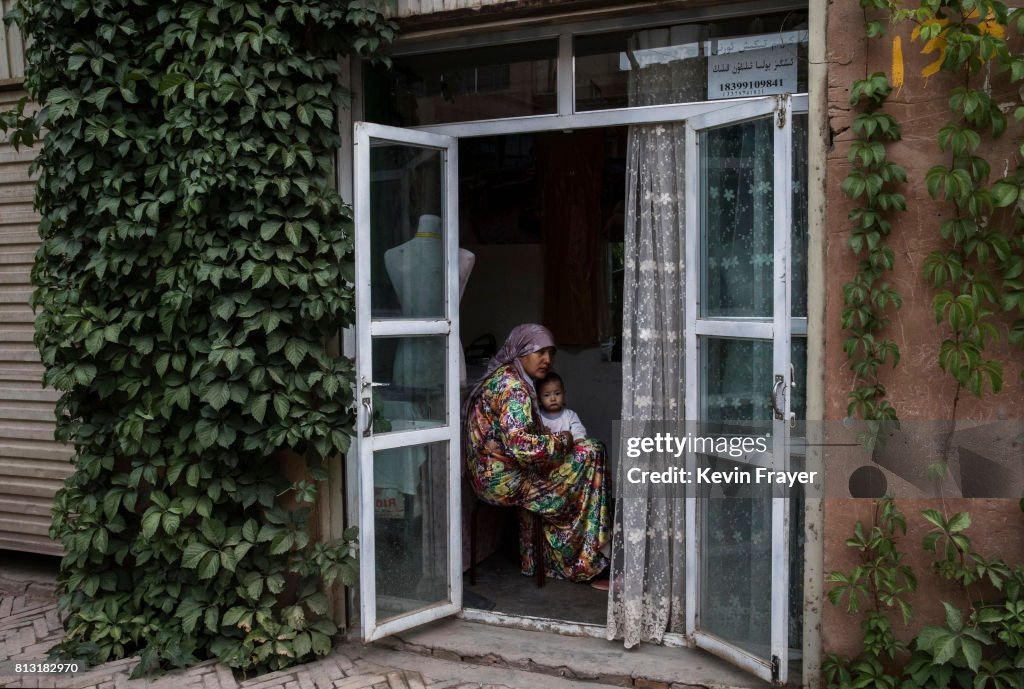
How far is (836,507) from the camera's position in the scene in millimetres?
3641

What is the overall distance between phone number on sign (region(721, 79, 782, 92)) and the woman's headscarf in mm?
1716

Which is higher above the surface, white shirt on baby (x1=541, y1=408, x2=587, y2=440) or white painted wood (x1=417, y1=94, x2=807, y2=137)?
white painted wood (x1=417, y1=94, x2=807, y2=137)

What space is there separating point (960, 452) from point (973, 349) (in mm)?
415

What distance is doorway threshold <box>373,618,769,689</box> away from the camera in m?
3.96

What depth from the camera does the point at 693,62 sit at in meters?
4.15

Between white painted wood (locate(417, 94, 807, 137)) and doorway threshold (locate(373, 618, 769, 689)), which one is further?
white painted wood (locate(417, 94, 807, 137))

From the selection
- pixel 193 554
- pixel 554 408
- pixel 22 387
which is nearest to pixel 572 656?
pixel 554 408

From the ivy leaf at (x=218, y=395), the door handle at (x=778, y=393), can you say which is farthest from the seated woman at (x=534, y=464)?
the door handle at (x=778, y=393)

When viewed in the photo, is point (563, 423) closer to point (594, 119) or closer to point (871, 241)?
point (594, 119)

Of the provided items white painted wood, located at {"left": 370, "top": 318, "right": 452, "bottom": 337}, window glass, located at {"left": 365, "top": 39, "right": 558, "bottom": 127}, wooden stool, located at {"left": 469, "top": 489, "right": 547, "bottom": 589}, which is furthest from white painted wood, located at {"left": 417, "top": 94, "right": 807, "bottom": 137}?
wooden stool, located at {"left": 469, "top": 489, "right": 547, "bottom": 589}

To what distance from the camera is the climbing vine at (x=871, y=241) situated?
11.4ft

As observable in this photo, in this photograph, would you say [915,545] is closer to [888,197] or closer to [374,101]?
[888,197]

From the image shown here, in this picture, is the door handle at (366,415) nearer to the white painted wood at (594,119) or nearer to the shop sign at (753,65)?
the white painted wood at (594,119)

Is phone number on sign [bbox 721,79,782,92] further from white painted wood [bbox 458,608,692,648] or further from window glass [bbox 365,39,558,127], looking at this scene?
white painted wood [bbox 458,608,692,648]
